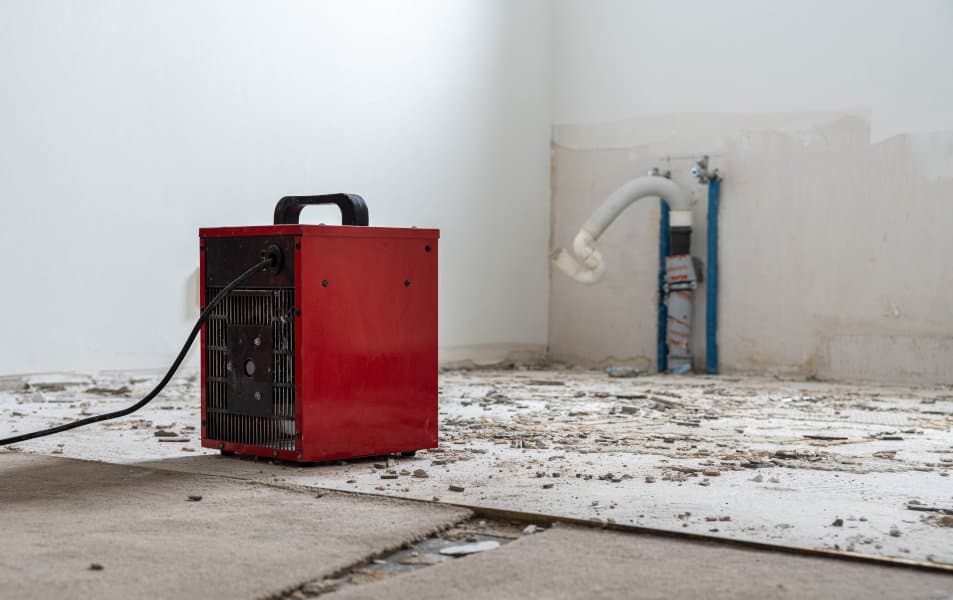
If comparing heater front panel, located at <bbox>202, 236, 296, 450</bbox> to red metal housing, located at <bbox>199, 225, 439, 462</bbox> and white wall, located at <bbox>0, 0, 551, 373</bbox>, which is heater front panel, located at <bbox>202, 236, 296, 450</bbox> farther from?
white wall, located at <bbox>0, 0, 551, 373</bbox>

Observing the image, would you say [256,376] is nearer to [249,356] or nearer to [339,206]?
A: [249,356]

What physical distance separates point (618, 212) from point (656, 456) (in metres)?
3.58

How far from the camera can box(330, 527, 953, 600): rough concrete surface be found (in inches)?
64.9

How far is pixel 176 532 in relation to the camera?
6.65 ft

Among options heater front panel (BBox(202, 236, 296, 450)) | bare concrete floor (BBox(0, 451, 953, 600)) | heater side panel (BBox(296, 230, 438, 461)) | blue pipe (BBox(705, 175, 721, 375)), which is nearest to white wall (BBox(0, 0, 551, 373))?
blue pipe (BBox(705, 175, 721, 375))

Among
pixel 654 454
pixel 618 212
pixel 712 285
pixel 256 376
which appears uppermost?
pixel 618 212

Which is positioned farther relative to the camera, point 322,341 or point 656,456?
point 656,456

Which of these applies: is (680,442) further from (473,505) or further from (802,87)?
(802,87)

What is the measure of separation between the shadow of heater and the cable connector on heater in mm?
10

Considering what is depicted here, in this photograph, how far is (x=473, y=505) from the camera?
2.26 m

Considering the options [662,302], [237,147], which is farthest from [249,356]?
[662,302]

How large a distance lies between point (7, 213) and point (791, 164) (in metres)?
3.96

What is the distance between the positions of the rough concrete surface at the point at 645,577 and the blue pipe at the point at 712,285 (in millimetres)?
4505

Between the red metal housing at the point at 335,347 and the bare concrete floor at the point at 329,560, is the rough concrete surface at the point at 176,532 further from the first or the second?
the red metal housing at the point at 335,347
